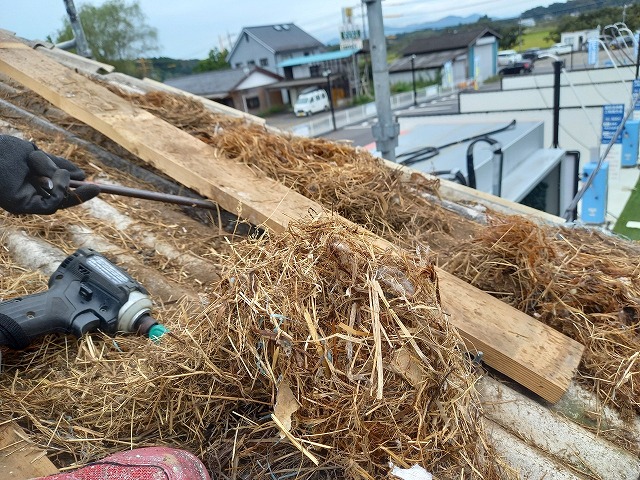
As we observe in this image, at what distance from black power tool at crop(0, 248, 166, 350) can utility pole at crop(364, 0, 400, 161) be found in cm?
375

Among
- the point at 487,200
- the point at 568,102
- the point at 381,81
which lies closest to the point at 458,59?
the point at 568,102

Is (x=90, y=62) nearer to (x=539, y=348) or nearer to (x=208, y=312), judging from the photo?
(x=208, y=312)

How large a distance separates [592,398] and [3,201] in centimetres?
287

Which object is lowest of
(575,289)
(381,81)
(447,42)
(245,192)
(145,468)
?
(447,42)

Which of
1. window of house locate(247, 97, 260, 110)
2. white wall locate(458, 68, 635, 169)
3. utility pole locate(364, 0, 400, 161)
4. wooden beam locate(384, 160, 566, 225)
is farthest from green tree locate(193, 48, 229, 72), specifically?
wooden beam locate(384, 160, 566, 225)

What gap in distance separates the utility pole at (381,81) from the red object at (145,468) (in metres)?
4.53

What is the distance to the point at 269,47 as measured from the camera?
169ft

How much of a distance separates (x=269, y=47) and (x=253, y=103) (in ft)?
43.6

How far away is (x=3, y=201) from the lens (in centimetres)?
227

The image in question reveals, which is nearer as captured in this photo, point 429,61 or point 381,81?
point 381,81

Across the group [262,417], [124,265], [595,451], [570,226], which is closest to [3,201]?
[124,265]

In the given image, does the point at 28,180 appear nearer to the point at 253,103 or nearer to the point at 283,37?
the point at 253,103

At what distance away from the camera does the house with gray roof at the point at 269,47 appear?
169 ft

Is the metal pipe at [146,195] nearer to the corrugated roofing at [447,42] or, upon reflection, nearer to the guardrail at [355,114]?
the guardrail at [355,114]
